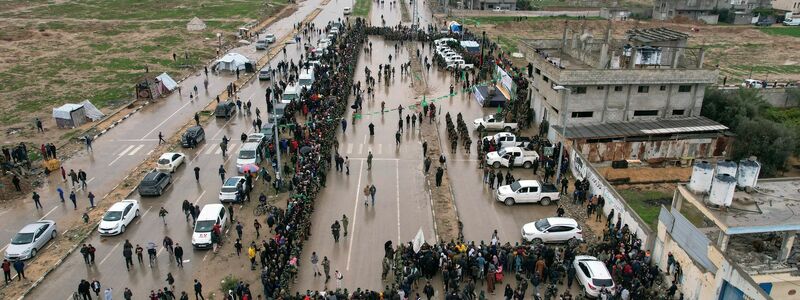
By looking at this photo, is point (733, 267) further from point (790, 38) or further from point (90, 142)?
point (790, 38)

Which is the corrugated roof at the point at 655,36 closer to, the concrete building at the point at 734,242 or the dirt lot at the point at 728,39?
the concrete building at the point at 734,242

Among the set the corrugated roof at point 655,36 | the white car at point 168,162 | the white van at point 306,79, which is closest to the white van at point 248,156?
the white car at point 168,162

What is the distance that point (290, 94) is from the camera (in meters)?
44.1

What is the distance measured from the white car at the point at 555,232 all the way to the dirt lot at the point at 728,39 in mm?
41383

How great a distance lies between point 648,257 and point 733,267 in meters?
4.53

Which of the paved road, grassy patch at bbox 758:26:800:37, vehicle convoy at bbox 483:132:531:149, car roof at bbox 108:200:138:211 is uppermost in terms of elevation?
grassy patch at bbox 758:26:800:37

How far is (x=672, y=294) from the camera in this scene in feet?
68.2

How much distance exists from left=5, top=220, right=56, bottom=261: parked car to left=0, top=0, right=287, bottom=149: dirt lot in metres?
15.3

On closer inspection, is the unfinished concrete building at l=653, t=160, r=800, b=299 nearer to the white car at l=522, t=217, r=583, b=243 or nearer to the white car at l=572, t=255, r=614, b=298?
the white car at l=572, t=255, r=614, b=298

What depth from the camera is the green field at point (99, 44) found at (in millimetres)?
48281

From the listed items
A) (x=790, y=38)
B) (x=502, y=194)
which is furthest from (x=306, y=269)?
(x=790, y=38)

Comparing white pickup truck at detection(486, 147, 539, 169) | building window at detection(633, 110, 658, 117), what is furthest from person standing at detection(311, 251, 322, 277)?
building window at detection(633, 110, 658, 117)

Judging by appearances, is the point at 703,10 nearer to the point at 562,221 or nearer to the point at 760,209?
the point at 562,221

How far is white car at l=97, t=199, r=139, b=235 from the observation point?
25.2m
